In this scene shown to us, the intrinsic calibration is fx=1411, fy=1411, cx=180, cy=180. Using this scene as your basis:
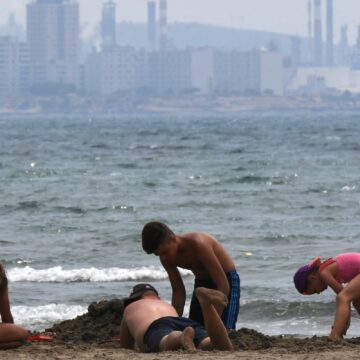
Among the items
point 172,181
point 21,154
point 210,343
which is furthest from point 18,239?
point 21,154

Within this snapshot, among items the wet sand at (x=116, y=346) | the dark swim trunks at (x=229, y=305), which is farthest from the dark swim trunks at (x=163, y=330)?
the dark swim trunks at (x=229, y=305)

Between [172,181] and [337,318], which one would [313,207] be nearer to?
[172,181]

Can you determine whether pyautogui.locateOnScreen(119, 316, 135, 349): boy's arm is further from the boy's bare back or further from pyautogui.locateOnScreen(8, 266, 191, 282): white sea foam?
pyautogui.locateOnScreen(8, 266, 191, 282): white sea foam

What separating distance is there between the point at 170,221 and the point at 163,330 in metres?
15.3

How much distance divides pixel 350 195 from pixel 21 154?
27247 millimetres

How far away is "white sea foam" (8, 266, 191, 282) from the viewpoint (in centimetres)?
1593

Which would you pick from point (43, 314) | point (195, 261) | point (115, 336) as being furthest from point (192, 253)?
point (43, 314)

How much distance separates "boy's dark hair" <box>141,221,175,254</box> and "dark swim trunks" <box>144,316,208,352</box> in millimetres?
437

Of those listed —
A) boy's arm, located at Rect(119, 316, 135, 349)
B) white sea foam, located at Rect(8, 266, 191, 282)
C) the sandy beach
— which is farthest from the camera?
white sea foam, located at Rect(8, 266, 191, 282)

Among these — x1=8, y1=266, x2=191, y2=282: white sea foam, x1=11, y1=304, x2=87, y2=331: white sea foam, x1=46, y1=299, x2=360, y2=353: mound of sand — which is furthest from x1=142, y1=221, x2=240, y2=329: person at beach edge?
x1=8, y1=266, x2=191, y2=282: white sea foam

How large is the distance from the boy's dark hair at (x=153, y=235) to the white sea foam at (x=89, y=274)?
7281mm

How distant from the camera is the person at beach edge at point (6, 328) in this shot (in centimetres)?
901

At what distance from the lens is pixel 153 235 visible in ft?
27.6

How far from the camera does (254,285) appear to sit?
50.1 ft
